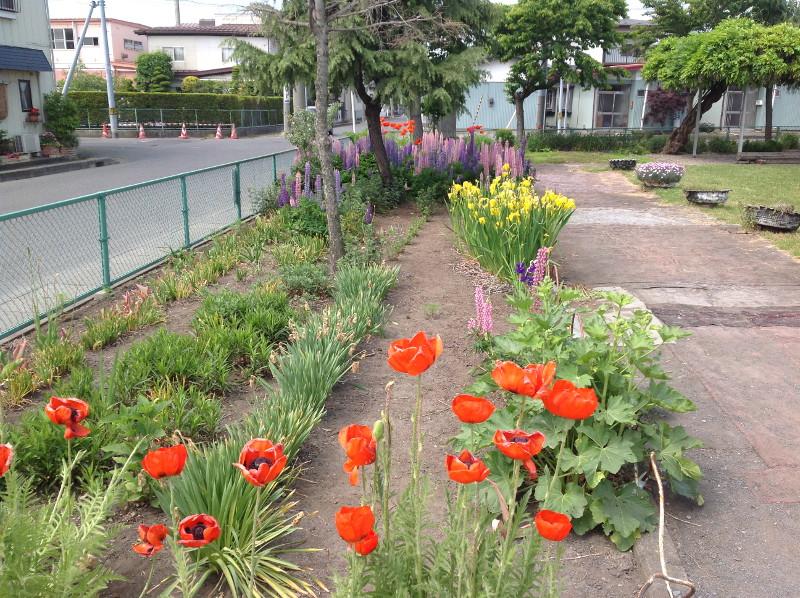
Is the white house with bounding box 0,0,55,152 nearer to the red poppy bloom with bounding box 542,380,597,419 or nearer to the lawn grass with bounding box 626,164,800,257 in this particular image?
the lawn grass with bounding box 626,164,800,257

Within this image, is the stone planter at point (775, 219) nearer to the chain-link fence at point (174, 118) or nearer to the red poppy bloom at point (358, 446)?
the red poppy bloom at point (358, 446)

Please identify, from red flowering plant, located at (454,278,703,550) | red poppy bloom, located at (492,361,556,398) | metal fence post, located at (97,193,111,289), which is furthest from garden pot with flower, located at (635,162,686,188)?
red poppy bloom, located at (492,361,556,398)

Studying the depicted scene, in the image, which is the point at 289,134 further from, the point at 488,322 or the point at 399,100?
the point at 488,322

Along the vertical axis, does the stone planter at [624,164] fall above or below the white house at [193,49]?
below

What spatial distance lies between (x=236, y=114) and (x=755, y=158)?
2957cm

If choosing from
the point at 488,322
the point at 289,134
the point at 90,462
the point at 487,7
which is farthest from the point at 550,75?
the point at 90,462

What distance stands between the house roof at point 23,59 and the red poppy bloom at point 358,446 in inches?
874

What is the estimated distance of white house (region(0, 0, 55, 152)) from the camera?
69.9ft

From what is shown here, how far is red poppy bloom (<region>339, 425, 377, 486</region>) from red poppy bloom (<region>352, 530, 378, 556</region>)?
0.62 feet

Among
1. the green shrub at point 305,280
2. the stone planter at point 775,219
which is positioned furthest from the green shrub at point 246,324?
the stone planter at point 775,219

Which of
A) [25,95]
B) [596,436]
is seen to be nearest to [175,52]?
[25,95]

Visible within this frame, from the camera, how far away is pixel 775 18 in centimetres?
3625

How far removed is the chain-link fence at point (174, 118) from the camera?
41344mm

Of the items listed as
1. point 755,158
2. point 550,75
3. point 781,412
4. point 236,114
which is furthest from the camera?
point 236,114
